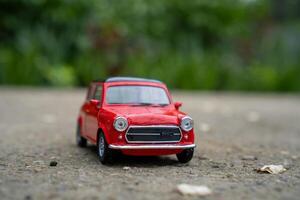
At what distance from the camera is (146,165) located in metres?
8.34

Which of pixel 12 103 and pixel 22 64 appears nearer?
pixel 12 103

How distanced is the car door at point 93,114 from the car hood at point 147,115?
22.5 inches

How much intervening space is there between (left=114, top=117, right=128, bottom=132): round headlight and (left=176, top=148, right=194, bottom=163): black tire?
1015 millimetres

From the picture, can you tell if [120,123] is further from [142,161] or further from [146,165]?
[142,161]

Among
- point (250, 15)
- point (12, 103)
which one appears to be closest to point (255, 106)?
point (12, 103)

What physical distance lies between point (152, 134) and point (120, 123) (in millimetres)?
456

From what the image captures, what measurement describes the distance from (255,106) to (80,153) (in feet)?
44.7

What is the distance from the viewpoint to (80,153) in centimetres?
965

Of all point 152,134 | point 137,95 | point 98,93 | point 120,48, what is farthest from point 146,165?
point 120,48

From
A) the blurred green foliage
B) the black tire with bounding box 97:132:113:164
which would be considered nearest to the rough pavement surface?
the black tire with bounding box 97:132:113:164

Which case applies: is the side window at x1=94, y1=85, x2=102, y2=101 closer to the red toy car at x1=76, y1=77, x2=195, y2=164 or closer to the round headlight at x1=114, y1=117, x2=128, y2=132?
the red toy car at x1=76, y1=77, x2=195, y2=164

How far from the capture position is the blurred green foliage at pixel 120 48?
30.7 metres

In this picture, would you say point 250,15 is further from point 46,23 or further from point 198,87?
point 46,23

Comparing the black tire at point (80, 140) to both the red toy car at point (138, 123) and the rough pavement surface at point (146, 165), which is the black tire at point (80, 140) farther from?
the red toy car at point (138, 123)
